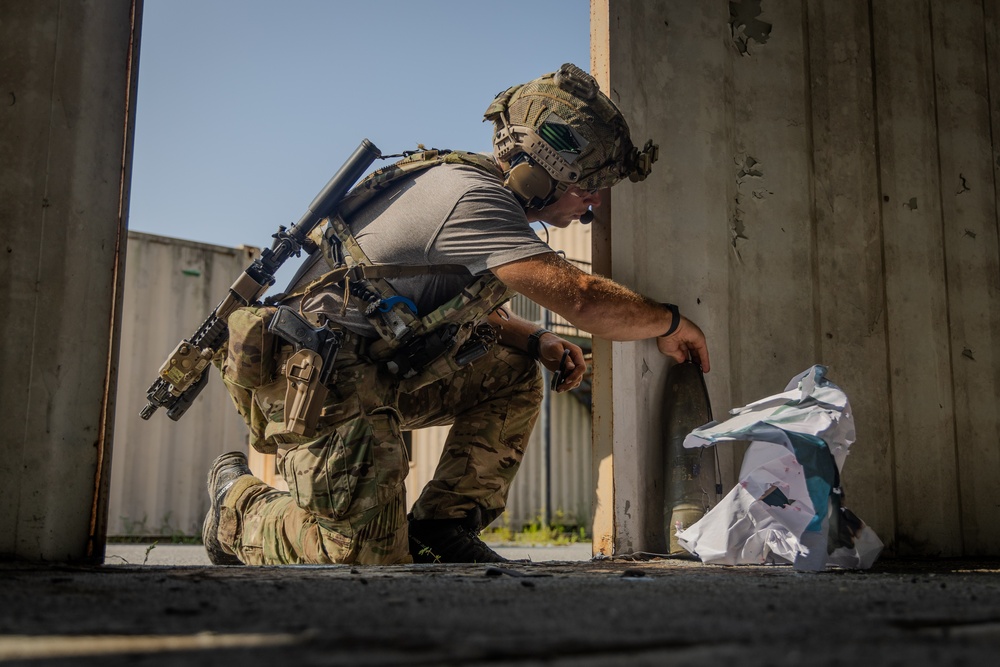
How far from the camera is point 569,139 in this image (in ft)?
9.66

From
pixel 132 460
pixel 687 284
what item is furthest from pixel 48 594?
pixel 132 460

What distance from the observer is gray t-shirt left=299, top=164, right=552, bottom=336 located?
109 inches

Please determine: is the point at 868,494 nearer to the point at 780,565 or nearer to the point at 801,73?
the point at 780,565

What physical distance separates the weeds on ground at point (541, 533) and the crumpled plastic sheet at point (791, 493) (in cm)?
689

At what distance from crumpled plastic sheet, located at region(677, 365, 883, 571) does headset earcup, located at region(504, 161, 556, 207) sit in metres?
0.92

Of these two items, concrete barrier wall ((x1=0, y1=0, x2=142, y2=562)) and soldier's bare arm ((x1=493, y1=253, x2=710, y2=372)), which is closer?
concrete barrier wall ((x1=0, y1=0, x2=142, y2=562))

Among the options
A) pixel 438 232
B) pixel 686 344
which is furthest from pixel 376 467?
pixel 686 344

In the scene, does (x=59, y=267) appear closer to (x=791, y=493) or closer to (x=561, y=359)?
(x=561, y=359)

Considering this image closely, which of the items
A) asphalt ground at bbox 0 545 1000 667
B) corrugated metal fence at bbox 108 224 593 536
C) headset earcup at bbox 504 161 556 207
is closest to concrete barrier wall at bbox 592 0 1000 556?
headset earcup at bbox 504 161 556 207

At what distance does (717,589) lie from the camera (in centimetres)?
175

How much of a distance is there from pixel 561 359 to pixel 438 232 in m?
0.82

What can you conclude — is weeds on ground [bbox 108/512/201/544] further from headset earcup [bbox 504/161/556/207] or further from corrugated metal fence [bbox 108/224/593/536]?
headset earcup [bbox 504/161/556/207]

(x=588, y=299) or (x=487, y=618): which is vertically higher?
(x=588, y=299)

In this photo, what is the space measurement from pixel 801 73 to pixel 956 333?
1.11 meters
